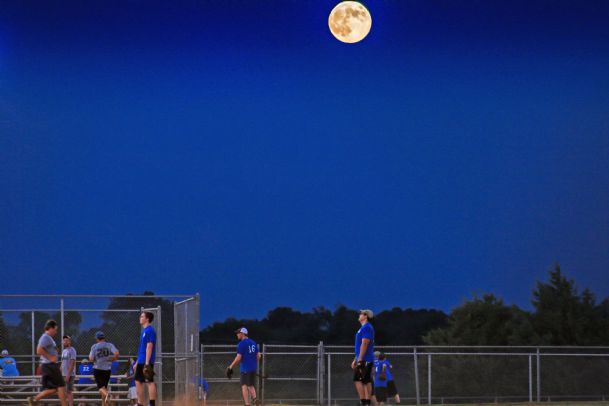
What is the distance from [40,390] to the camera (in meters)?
23.5

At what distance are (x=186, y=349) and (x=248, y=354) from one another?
147 centimetres

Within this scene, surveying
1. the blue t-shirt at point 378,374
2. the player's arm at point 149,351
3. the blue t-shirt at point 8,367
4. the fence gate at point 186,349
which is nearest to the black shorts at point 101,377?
the fence gate at point 186,349

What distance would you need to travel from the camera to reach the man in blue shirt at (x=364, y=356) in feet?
60.6

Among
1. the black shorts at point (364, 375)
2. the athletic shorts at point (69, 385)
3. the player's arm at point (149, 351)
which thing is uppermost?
the player's arm at point (149, 351)

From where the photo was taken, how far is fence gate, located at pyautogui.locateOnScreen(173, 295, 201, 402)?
68.1ft

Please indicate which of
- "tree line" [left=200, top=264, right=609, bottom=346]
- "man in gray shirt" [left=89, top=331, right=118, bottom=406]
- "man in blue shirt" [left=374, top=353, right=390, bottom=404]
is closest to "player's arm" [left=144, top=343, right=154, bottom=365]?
"man in gray shirt" [left=89, top=331, right=118, bottom=406]

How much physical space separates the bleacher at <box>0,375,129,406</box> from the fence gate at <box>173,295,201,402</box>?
1.96 meters

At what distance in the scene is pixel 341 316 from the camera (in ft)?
213

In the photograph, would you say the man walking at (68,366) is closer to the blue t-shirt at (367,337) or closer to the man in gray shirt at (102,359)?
the man in gray shirt at (102,359)

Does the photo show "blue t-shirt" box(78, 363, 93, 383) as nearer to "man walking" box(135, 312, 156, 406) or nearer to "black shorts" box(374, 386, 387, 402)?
"man walking" box(135, 312, 156, 406)

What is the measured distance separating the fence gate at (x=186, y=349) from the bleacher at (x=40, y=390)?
1.96 metres

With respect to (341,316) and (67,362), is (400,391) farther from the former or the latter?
(341,316)

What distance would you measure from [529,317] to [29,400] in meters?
29.6

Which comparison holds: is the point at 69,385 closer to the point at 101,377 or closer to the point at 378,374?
the point at 101,377
